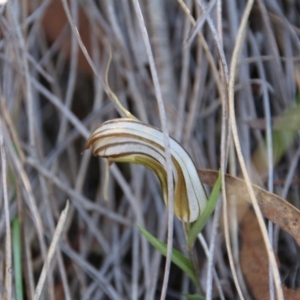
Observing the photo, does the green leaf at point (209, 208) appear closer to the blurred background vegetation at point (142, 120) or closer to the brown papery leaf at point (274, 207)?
the brown papery leaf at point (274, 207)

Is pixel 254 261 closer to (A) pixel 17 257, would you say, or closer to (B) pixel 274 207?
(B) pixel 274 207

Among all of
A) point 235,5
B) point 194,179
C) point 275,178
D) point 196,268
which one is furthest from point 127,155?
point 235,5

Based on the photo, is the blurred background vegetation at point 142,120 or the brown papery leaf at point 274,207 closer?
the brown papery leaf at point 274,207

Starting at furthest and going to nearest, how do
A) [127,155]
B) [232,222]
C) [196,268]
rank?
[232,222], [196,268], [127,155]

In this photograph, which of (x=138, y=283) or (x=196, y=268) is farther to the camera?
(x=138, y=283)

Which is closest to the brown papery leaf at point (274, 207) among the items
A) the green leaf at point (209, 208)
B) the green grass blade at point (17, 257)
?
the green leaf at point (209, 208)

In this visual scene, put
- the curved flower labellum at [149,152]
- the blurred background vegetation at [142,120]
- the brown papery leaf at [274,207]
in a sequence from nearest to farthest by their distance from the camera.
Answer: the curved flower labellum at [149,152] < the brown papery leaf at [274,207] < the blurred background vegetation at [142,120]

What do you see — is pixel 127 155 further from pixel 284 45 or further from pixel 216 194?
pixel 284 45
